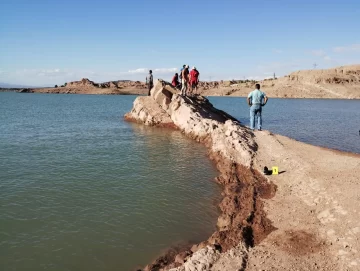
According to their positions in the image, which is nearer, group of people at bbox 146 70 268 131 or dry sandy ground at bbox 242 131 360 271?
dry sandy ground at bbox 242 131 360 271

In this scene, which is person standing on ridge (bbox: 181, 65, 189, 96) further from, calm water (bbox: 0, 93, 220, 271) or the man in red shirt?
calm water (bbox: 0, 93, 220, 271)

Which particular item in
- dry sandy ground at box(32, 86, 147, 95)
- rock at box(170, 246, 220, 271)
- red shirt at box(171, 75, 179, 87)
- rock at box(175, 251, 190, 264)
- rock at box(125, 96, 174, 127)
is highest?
dry sandy ground at box(32, 86, 147, 95)

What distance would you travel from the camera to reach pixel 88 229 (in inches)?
422

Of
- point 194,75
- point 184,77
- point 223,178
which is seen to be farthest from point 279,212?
point 184,77

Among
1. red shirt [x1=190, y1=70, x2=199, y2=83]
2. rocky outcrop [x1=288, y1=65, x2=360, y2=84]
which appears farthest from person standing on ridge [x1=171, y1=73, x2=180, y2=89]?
rocky outcrop [x1=288, y1=65, x2=360, y2=84]

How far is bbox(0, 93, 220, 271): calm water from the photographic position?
9406 millimetres

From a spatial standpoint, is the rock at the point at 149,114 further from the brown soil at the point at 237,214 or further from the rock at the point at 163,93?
the brown soil at the point at 237,214

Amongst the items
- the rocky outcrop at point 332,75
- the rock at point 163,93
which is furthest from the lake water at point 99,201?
the rocky outcrop at point 332,75

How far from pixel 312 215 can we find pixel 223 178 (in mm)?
5975

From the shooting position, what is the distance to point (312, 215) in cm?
1096

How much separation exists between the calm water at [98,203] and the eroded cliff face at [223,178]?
2.59 feet

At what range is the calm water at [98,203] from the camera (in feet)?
30.9

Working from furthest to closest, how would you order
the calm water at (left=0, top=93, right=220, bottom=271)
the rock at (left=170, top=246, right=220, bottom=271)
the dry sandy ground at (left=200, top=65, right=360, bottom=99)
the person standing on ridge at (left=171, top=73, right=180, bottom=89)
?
the dry sandy ground at (left=200, top=65, right=360, bottom=99)
the person standing on ridge at (left=171, top=73, right=180, bottom=89)
the calm water at (left=0, top=93, right=220, bottom=271)
the rock at (left=170, top=246, right=220, bottom=271)

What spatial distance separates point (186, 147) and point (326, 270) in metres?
17.2
